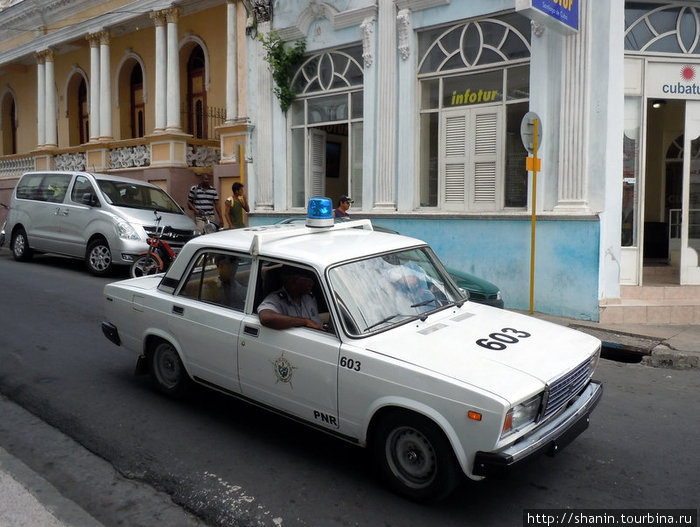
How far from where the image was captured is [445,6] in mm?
10742

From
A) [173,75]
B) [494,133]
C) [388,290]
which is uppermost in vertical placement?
[173,75]

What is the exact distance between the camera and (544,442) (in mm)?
3482

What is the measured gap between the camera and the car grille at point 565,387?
3.59 m

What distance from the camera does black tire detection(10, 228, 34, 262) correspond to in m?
13.6

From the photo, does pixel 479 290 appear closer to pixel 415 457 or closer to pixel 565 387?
pixel 565 387

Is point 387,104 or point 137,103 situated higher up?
point 137,103

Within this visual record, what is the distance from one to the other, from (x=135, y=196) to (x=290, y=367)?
943 cm

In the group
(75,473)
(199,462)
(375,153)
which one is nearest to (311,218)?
(199,462)

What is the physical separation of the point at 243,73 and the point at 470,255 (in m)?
7.71

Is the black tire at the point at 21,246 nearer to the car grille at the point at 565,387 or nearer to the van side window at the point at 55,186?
the van side window at the point at 55,186

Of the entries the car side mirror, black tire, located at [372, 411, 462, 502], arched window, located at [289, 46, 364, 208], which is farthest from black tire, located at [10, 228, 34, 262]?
black tire, located at [372, 411, 462, 502]

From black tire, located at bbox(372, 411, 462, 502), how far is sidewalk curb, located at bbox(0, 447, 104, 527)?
1.68 metres

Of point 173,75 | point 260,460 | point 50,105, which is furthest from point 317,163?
point 50,105

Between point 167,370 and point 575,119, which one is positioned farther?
point 575,119
